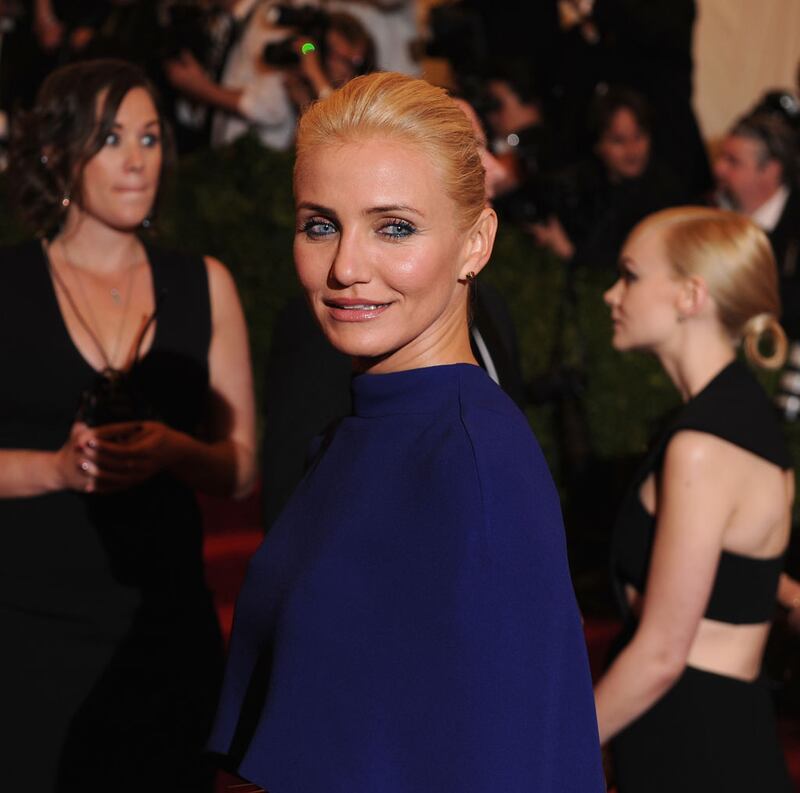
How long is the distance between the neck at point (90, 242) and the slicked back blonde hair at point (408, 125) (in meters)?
1.36

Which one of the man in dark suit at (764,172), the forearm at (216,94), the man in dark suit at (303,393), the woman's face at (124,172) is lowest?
the man in dark suit at (303,393)

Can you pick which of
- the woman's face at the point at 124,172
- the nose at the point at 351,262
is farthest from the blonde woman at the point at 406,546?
the woman's face at the point at 124,172

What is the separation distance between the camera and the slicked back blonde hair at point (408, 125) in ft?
5.17

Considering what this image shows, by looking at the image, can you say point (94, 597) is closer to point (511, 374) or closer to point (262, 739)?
point (511, 374)

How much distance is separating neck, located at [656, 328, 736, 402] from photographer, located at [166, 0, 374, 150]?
3104mm

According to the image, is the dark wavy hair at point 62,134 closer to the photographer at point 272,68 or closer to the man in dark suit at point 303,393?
the man in dark suit at point 303,393

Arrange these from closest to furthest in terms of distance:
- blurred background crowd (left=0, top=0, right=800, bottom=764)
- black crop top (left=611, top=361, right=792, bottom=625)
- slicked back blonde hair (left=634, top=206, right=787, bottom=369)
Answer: black crop top (left=611, top=361, right=792, bottom=625) < slicked back blonde hair (left=634, top=206, right=787, bottom=369) < blurred background crowd (left=0, top=0, right=800, bottom=764)

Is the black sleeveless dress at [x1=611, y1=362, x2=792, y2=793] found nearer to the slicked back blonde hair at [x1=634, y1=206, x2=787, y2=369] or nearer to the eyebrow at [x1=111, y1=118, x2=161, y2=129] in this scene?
the slicked back blonde hair at [x1=634, y1=206, x2=787, y2=369]

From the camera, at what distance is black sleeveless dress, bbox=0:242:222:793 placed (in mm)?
2557

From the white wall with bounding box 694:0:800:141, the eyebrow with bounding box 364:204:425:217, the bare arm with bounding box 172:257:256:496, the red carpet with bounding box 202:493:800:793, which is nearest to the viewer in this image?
the eyebrow with bounding box 364:204:425:217

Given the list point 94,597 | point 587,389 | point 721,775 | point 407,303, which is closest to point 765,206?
point 587,389

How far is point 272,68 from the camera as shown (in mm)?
6098

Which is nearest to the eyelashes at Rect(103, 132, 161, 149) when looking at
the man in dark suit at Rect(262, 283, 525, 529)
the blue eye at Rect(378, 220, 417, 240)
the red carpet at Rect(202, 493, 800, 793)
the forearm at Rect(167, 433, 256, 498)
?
the forearm at Rect(167, 433, 256, 498)

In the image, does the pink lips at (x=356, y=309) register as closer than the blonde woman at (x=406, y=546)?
No
